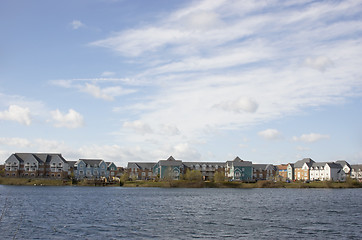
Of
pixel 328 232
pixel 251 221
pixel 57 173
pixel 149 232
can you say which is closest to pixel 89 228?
pixel 149 232

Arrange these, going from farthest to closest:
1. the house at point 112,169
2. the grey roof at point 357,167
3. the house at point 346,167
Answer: the grey roof at point 357,167, the house at point 112,169, the house at point 346,167

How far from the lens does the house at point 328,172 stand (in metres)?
167

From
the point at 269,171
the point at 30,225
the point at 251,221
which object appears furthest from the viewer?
the point at 269,171

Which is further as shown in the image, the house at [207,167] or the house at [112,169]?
the house at [207,167]

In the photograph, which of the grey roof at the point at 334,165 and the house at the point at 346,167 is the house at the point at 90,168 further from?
the house at the point at 346,167

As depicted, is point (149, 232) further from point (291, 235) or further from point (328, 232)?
point (328, 232)

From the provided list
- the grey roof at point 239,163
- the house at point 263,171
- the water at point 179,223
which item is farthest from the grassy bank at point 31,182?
the water at point 179,223

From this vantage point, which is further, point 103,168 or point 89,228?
point 103,168

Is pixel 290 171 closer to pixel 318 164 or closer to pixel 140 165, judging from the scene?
pixel 318 164

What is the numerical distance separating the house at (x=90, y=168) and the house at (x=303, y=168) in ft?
292

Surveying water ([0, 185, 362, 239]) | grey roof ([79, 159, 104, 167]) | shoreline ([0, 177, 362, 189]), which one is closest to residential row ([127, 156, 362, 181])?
grey roof ([79, 159, 104, 167])

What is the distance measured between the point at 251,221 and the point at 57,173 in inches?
5023

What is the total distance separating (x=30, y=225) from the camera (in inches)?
1622

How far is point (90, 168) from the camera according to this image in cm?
17025
